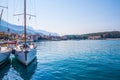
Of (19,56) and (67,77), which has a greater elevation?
(19,56)

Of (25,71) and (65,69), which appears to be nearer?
(25,71)

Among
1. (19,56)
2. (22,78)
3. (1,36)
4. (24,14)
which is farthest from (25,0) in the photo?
(1,36)

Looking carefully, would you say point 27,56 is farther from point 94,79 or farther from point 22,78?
point 94,79

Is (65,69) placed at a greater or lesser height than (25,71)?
greater

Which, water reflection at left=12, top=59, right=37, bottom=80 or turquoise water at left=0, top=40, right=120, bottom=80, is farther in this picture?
water reflection at left=12, top=59, right=37, bottom=80

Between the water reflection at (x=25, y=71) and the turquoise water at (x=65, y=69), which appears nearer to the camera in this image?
the turquoise water at (x=65, y=69)

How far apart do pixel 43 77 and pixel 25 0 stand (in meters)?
19.9

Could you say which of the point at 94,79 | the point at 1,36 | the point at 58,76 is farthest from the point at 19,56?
the point at 1,36

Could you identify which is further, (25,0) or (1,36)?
(1,36)

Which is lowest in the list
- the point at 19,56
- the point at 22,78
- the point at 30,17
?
the point at 22,78

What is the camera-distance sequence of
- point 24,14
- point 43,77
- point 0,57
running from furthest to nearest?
point 24,14 < point 0,57 < point 43,77

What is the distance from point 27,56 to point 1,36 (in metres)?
99.8

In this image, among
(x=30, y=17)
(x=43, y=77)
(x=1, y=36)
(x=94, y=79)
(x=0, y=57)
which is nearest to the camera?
(x=94, y=79)

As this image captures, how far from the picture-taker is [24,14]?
34125 millimetres
